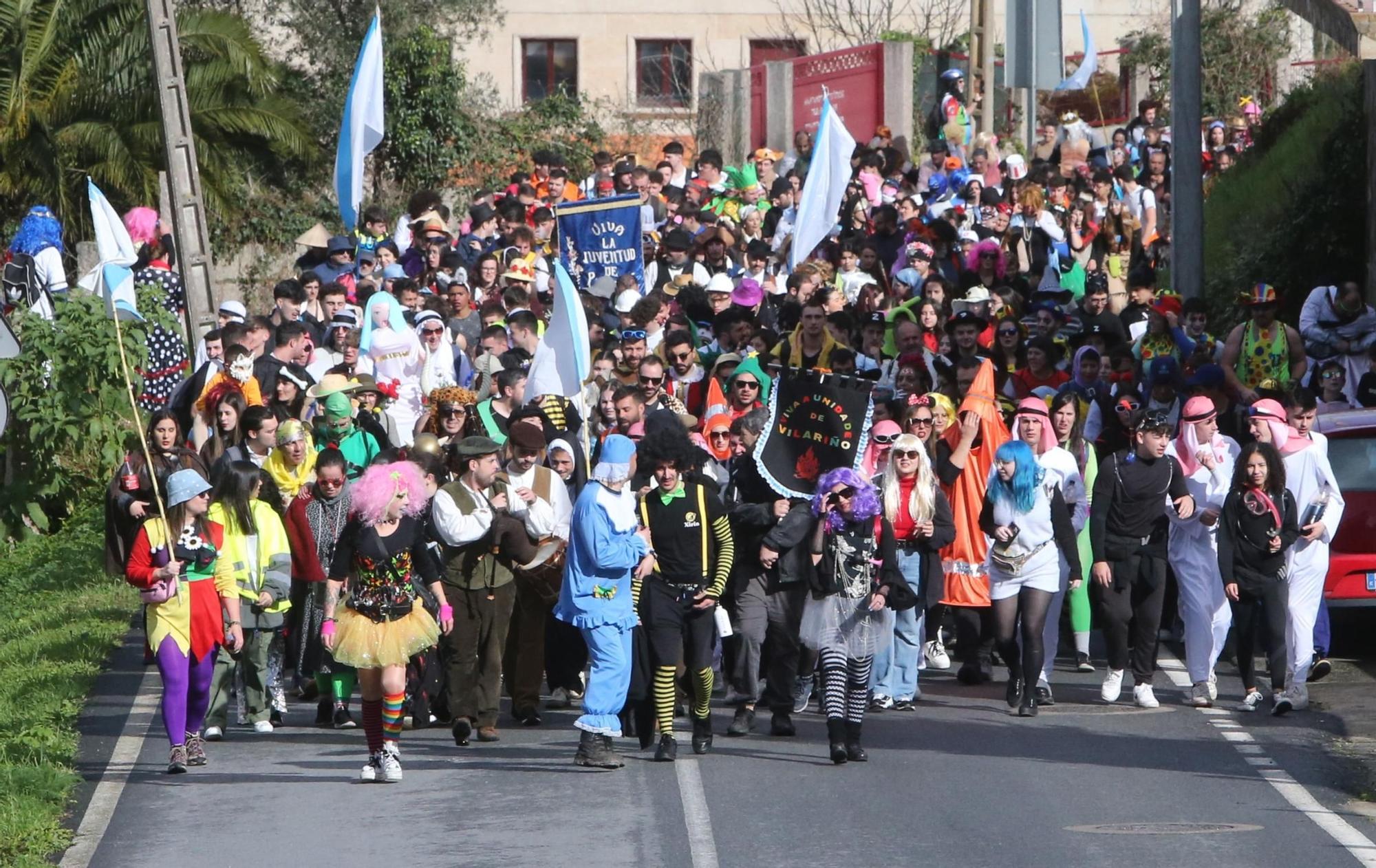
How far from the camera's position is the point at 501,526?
1247cm

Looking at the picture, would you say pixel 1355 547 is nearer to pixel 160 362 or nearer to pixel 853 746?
pixel 853 746

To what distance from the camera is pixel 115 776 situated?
1156 centimetres

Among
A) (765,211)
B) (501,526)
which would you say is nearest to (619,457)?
(501,526)

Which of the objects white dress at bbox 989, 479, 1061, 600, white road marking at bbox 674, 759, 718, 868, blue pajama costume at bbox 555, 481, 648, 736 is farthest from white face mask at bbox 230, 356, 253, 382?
white dress at bbox 989, 479, 1061, 600

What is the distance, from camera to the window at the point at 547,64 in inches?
1825

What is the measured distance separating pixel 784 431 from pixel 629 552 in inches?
71.2

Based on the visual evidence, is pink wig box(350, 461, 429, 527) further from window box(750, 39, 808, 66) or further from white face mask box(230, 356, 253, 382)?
window box(750, 39, 808, 66)

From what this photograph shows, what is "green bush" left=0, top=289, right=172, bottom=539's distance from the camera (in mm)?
20531

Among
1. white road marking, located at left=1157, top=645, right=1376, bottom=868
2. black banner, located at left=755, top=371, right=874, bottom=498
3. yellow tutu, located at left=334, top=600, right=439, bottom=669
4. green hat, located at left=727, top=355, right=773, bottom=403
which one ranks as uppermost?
green hat, located at left=727, top=355, right=773, bottom=403

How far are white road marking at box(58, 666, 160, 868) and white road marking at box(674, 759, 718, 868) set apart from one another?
8.59ft

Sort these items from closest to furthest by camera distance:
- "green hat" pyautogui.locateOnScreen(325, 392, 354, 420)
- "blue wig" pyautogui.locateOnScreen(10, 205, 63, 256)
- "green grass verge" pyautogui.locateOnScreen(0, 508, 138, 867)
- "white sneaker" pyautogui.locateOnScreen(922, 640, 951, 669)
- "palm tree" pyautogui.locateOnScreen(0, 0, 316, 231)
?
"green grass verge" pyautogui.locateOnScreen(0, 508, 138, 867) < "green hat" pyautogui.locateOnScreen(325, 392, 354, 420) < "white sneaker" pyautogui.locateOnScreen(922, 640, 951, 669) < "blue wig" pyautogui.locateOnScreen(10, 205, 63, 256) < "palm tree" pyautogui.locateOnScreen(0, 0, 316, 231)

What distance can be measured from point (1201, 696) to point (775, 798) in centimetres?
368

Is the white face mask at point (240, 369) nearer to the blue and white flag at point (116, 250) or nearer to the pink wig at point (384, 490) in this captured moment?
the blue and white flag at point (116, 250)

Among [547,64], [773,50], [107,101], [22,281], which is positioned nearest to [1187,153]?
[22,281]
